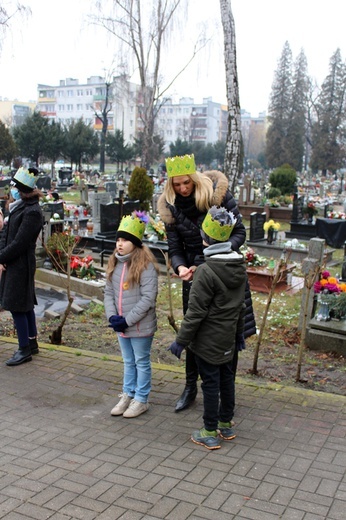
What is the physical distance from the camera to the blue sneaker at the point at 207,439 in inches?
145

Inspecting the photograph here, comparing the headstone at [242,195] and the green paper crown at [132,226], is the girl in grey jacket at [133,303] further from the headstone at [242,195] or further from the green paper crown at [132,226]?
the headstone at [242,195]

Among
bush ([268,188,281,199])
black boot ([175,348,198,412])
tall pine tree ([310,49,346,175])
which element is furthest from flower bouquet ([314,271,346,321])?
tall pine tree ([310,49,346,175])

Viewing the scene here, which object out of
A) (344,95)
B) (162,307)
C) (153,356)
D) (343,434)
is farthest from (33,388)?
(344,95)

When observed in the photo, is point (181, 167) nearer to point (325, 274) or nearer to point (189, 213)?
point (189, 213)

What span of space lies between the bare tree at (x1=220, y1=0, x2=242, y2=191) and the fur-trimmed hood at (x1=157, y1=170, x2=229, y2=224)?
8.72m

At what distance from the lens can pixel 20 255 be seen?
5129mm

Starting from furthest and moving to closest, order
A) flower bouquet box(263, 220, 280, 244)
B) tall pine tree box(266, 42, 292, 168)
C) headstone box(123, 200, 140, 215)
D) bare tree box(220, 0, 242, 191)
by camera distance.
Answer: tall pine tree box(266, 42, 292, 168) < headstone box(123, 200, 140, 215) < flower bouquet box(263, 220, 280, 244) < bare tree box(220, 0, 242, 191)

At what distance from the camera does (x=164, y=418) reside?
4.18 metres

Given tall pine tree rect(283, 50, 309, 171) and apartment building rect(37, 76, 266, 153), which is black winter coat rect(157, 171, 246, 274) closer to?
tall pine tree rect(283, 50, 309, 171)

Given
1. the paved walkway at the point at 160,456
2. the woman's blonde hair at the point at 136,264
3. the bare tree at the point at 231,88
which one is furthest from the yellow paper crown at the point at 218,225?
the bare tree at the point at 231,88

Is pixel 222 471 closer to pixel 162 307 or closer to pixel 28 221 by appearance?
pixel 28 221

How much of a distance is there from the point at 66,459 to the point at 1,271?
2.32 meters

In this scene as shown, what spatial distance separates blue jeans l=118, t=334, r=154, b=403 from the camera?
417cm

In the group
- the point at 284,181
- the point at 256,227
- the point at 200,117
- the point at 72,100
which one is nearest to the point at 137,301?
the point at 256,227
